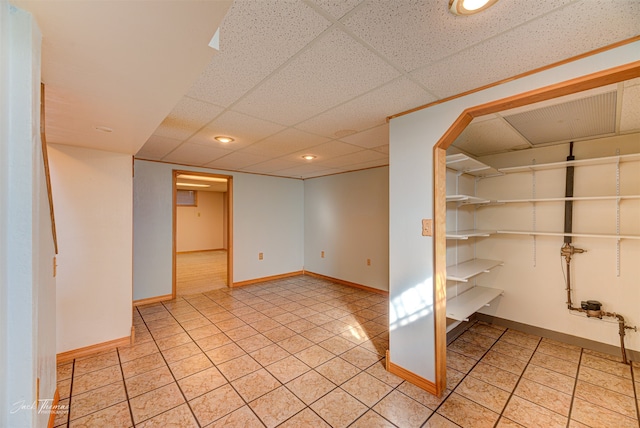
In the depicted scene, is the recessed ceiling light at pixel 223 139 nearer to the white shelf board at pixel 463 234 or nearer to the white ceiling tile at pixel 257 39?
the white ceiling tile at pixel 257 39

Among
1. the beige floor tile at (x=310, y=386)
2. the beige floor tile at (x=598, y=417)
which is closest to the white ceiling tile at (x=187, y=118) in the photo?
the beige floor tile at (x=310, y=386)

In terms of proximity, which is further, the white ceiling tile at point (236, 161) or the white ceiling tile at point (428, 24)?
the white ceiling tile at point (236, 161)

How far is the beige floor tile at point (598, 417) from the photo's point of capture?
65.1 inches

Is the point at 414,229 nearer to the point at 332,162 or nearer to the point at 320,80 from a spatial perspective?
the point at 320,80

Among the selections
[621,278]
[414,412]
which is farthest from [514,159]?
[414,412]

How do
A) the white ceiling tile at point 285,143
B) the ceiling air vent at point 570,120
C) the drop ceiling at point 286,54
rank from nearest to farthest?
1. the drop ceiling at point 286,54
2. the ceiling air vent at point 570,120
3. the white ceiling tile at point 285,143

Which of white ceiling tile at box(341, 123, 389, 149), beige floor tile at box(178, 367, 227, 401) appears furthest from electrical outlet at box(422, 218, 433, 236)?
beige floor tile at box(178, 367, 227, 401)

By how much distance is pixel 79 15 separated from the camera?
815 millimetres

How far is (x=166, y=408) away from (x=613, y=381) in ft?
11.5

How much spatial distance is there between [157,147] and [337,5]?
10.1 feet

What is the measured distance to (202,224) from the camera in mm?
9359

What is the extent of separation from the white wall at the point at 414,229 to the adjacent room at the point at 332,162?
17 millimetres

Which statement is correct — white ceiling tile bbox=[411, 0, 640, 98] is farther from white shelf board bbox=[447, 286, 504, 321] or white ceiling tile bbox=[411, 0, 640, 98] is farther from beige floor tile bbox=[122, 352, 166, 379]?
beige floor tile bbox=[122, 352, 166, 379]

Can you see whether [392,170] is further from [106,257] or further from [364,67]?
[106,257]
